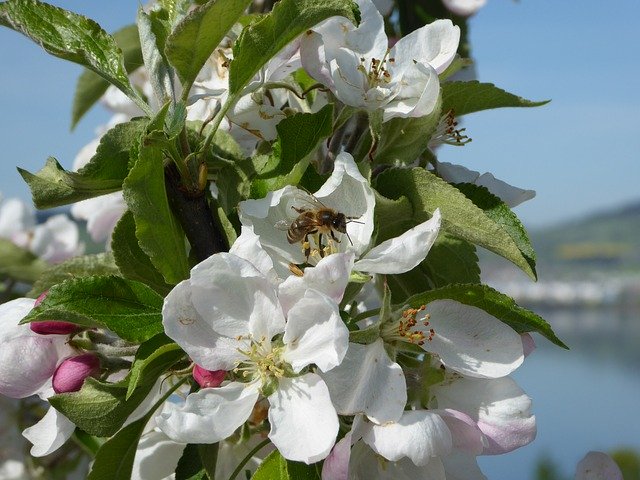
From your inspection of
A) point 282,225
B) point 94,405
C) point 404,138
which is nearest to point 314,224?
point 282,225

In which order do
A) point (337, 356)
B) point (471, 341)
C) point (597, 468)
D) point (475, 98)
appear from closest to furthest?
point (337, 356) < point (471, 341) < point (475, 98) < point (597, 468)

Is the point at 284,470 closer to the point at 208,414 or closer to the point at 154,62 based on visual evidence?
the point at 208,414

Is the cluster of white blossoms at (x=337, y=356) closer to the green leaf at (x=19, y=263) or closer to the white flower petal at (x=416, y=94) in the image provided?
the white flower petal at (x=416, y=94)

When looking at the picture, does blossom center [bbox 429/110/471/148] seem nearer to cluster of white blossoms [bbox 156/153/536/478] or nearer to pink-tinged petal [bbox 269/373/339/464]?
cluster of white blossoms [bbox 156/153/536/478]

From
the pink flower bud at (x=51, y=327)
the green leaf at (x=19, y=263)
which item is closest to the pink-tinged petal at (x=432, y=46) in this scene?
the pink flower bud at (x=51, y=327)

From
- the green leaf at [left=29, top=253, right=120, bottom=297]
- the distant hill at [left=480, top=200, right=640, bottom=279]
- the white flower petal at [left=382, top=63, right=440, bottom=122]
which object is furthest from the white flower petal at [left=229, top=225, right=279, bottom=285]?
the distant hill at [left=480, top=200, right=640, bottom=279]
